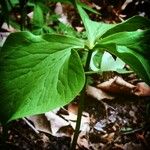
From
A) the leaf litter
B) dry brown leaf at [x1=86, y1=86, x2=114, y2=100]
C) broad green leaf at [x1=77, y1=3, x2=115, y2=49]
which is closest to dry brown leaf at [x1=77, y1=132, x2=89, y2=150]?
the leaf litter

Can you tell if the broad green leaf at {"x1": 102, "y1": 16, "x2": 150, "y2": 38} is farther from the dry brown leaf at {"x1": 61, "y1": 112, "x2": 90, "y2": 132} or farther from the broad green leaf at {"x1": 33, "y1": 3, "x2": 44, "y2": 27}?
the broad green leaf at {"x1": 33, "y1": 3, "x2": 44, "y2": 27}

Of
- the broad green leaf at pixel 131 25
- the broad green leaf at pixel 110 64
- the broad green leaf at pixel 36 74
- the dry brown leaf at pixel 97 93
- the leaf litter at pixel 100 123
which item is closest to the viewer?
the broad green leaf at pixel 36 74

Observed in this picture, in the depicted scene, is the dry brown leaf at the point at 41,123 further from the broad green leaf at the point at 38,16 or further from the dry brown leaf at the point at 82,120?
the broad green leaf at the point at 38,16

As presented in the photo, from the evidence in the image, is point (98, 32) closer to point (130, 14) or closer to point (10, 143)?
point (10, 143)

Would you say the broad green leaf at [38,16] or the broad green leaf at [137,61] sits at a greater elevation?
→ the broad green leaf at [137,61]

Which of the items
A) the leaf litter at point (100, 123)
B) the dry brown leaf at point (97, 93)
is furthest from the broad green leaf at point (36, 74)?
the dry brown leaf at point (97, 93)
